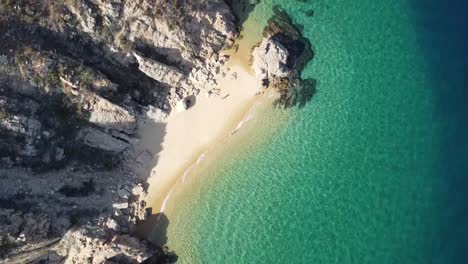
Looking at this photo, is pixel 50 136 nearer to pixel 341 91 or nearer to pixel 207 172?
pixel 207 172

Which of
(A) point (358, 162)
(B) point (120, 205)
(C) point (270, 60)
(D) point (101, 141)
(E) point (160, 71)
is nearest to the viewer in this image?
(A) point (358, 162)

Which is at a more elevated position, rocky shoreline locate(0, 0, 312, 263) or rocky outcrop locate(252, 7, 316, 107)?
rocky outcrop locate(252, 7, 316, 107)

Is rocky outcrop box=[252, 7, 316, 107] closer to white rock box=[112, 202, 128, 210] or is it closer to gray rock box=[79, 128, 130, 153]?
gray rock box=[79, 128, 130, 153]

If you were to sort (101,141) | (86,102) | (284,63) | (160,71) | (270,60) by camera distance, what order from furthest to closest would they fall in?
(284,63)
(270,60)
(160,71)
(101,141)
(86,102)

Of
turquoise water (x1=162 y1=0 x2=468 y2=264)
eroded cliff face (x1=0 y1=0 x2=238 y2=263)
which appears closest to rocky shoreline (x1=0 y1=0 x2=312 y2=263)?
eroded cliff face (x1=0 y1=0 x2=238 y2=263)

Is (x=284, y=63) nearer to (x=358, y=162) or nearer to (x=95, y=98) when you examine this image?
(x=358, y=162)

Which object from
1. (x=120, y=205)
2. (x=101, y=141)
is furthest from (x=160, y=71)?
(x=120, y=205)

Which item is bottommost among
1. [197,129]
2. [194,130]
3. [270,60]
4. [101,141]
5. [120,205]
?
[120,205]
